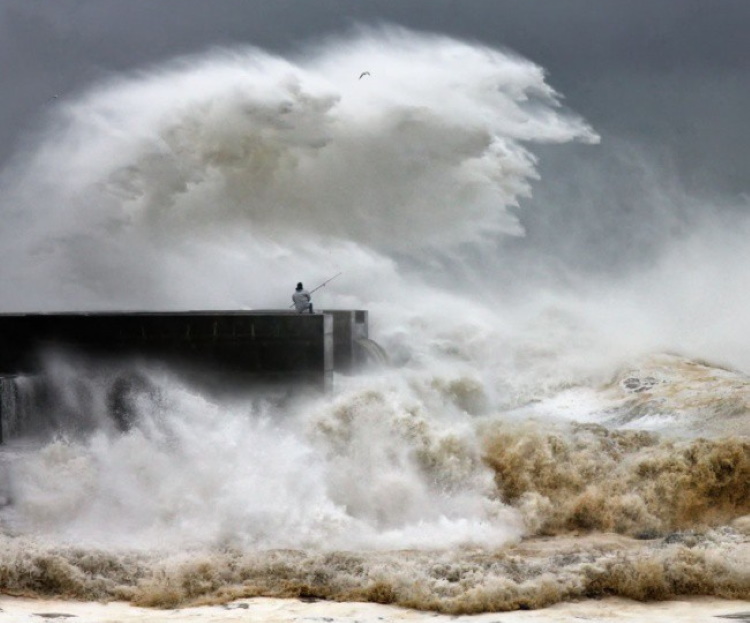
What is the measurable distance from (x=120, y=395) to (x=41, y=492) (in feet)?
5.14

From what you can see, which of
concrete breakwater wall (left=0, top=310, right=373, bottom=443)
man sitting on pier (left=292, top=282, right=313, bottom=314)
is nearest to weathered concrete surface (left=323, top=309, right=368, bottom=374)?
man sitting on pier (left=292, top=282, right=313, bottom=314)

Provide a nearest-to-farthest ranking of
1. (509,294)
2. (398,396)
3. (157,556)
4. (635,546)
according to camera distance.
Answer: (157,556) → (635,546) → (398,396) → (509,294)

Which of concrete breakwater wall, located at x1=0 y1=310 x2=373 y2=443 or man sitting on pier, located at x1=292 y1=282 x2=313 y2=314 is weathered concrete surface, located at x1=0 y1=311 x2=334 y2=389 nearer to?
concrete breakwater wall, located at x1=0 y1=310 x2=373 y2=443

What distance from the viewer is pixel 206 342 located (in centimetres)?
1059

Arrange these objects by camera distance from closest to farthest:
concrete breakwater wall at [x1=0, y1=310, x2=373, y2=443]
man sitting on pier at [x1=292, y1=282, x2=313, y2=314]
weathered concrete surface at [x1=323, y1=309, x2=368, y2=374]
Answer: concrete breakwater wall at [x1=0, y1=310, x2=373, y2=443], man sitting on pier at [x1=292, y1=282, x2=313, y2=314], weathered concrete surface at [x1=323, y1=309, x2=368, y2=374]

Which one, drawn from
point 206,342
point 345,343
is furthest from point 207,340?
point 345,343

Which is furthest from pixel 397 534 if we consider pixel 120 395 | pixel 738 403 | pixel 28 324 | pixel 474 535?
pixel 738 403

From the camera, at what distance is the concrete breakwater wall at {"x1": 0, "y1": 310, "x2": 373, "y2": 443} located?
10.5 metres

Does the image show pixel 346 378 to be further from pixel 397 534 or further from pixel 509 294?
pixel 509 294

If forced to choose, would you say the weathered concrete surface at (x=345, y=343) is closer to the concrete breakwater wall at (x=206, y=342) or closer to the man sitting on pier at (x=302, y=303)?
the man sitting on pier at (x=302, y=303)

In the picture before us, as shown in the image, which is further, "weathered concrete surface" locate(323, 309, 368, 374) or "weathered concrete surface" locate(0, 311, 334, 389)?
"weathered concrete surface" locate(323, 309, 368, 374)

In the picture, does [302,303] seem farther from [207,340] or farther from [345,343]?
[345,343]

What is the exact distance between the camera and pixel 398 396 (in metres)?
11.4

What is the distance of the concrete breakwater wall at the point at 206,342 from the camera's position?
10.5 m
